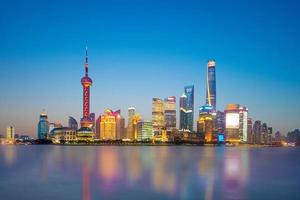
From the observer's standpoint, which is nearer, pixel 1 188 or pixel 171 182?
pixel 1 188

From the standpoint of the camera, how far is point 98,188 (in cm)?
3691

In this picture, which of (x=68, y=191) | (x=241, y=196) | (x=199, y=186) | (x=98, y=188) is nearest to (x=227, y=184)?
(x=199, y=186)

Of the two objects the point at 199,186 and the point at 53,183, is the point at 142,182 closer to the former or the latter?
the point at 199,186

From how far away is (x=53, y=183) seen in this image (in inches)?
1596

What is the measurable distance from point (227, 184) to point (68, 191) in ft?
60.3

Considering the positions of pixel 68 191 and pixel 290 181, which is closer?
pixel 68 191

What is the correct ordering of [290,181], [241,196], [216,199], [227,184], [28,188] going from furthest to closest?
[290,181] → [227,184] → [28,188] → [241,196] → [216,199]

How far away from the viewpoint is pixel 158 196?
1281 inches

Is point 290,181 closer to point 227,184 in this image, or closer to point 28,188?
point 227,184

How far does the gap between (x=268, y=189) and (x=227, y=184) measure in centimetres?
544

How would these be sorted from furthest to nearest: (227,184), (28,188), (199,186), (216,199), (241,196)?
(227,184)
(199,186)
(28,188)
(241,196)
(216,199)

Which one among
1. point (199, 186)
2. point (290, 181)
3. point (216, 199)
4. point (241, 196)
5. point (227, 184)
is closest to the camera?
point (216, 199)

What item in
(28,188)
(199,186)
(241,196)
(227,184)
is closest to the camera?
(241,196)

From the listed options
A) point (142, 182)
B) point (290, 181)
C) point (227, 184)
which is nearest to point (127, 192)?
point (142, 182)
